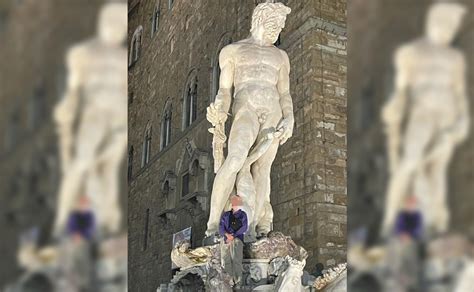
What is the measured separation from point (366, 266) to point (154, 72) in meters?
20.0

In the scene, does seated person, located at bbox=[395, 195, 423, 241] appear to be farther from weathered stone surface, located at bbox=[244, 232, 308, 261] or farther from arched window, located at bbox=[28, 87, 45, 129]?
weathered stone surface, located at bbox=[244, 232, 308, 261]

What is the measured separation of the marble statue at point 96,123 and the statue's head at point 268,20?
4726 mm

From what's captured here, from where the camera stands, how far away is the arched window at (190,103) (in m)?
16.0

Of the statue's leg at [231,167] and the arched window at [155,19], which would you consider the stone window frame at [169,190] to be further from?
the statue's leg at [231,167]

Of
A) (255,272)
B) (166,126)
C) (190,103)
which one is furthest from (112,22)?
(166,126)

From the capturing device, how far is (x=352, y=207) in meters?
0.80

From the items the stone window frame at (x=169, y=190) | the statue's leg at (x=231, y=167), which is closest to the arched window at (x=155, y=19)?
the stone window frame at (x=169, y=190)

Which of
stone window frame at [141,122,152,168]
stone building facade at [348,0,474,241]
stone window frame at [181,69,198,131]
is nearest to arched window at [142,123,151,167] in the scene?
stone window frame at [141,122,152,168]

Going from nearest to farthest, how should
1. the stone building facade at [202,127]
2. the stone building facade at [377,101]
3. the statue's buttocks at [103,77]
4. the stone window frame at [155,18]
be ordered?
the stone building facade at [377,101]
the statue's buttocks at [103,77]
the stone building facade at [202,127]
the stone window frame at [155,18]

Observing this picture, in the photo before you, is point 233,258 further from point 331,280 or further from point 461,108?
point 461,108

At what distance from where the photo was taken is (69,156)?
79 cm

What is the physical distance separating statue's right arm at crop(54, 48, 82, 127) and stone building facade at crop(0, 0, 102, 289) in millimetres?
13

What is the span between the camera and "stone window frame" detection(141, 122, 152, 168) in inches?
796

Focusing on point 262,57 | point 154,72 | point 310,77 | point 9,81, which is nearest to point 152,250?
point 154,72
